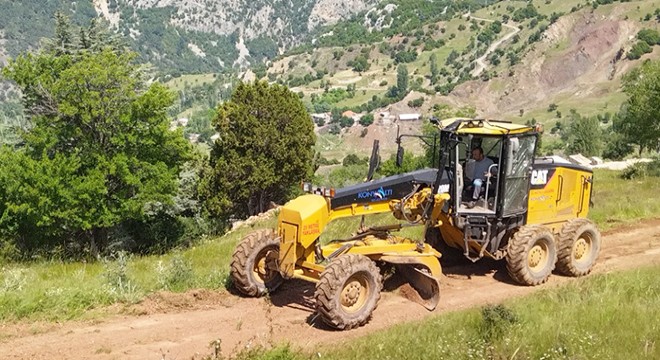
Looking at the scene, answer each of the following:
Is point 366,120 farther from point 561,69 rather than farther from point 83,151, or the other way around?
point 83,151

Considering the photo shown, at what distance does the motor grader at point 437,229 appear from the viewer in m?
9.41

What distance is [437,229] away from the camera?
1253 centimetres

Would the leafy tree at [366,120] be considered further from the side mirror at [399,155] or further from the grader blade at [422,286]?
the side mirror at [399,155]

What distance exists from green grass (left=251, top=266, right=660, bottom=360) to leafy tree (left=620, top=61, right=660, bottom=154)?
33321 millimetres

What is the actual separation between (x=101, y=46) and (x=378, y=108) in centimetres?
16423

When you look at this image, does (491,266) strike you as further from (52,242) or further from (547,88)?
(547,88)

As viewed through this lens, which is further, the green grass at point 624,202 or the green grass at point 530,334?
the green grass at point 624,202

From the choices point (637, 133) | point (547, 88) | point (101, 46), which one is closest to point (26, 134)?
point (101, 46)

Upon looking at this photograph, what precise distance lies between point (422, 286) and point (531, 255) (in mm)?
2580

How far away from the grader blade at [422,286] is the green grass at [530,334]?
0.75 meters

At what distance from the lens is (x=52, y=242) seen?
2777 centimetres

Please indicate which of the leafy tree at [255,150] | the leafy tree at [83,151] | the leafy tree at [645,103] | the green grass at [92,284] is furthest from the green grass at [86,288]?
the leafy tree at [645,103]

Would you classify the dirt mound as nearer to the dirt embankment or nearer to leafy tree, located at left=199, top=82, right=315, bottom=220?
leafy tree, located at left=199, top=82, right=315, bottom=220

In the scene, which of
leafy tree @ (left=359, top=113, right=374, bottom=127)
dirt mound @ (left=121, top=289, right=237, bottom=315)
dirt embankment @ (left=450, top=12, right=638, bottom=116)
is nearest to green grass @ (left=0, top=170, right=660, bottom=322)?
dirt mound @ (left=121, top=289, right=237, bottom=315)
